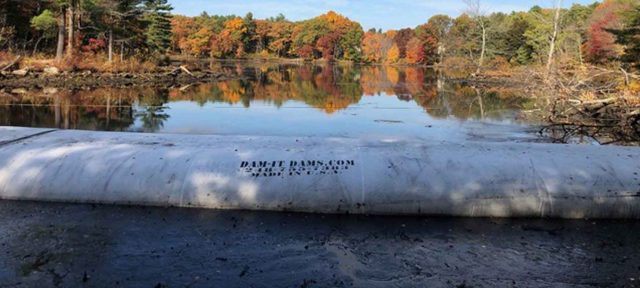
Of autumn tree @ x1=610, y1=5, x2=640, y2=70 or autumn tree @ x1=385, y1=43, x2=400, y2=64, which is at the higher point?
autumn tree @ x1=385, y1=43, x2=400, y2=64

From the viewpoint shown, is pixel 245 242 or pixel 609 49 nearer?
pixel 245 242

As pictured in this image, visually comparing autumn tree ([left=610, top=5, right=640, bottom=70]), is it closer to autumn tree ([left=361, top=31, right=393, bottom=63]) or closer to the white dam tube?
the white dam tube

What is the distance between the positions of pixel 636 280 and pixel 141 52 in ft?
139

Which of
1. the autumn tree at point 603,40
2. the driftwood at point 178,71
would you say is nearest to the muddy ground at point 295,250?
the driftwood at point 178,71

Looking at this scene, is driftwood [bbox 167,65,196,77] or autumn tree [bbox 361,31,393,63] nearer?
driftwood [bbox 167,65,196,77]

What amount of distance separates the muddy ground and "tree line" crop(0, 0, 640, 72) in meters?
18.6

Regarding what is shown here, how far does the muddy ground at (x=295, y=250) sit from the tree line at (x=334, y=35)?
18.6m

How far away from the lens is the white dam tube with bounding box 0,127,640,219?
584 centimetres

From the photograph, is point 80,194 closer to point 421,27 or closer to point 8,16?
point 8,16

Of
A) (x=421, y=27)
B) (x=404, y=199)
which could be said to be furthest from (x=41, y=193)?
(x=421, y=27)

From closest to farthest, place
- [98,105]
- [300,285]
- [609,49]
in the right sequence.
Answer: [300,285], [98,105], [609,49]

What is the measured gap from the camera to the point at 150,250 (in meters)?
4.83

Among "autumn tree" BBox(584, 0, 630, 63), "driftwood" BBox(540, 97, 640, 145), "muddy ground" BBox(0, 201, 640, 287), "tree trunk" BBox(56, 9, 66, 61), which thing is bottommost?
"muddy ground" BBox(0, 201, 640, 287)

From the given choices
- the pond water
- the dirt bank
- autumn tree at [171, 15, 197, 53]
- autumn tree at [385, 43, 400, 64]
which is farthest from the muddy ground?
autumn tree at [385, 43, 400, 64]
